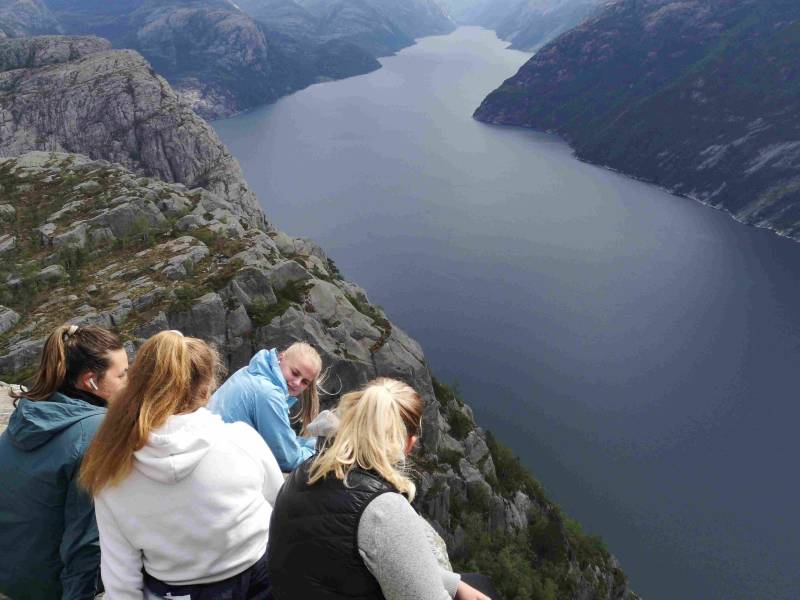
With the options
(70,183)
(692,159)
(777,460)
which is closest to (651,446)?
(777,460)

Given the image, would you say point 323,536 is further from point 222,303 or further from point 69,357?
point 222,303

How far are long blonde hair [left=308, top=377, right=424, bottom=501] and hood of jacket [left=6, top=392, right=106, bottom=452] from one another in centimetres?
224

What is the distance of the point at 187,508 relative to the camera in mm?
3861

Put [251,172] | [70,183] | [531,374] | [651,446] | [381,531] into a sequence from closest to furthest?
[381,531]
[70,183]
[651,446]
[531,374]
[251,172]

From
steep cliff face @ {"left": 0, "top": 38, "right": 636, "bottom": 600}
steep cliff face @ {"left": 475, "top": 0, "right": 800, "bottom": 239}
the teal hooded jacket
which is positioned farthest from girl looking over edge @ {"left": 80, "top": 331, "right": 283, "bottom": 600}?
steep cliff face @ {"left": 475, "top": 0, "right": 800, "bottom": 239}

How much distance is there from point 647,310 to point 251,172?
91581mm

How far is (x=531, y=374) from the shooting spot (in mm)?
65062

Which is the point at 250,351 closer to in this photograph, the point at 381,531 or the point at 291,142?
the point at 381,531

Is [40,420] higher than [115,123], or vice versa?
[40,420]

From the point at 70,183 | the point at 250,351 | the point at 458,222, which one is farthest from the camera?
the point at 458,222

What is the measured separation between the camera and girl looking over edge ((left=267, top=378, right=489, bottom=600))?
3.35 meters

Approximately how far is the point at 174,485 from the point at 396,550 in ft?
5.14

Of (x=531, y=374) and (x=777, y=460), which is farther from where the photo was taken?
(x=531, y=374)

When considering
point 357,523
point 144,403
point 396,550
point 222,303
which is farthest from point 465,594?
point 222,303
